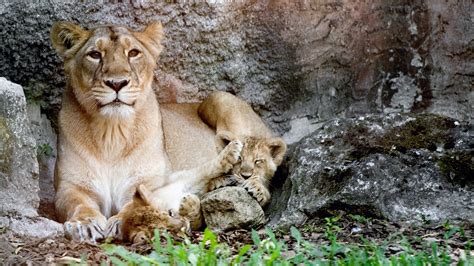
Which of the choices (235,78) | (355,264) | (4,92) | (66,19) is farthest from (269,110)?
(355,264)

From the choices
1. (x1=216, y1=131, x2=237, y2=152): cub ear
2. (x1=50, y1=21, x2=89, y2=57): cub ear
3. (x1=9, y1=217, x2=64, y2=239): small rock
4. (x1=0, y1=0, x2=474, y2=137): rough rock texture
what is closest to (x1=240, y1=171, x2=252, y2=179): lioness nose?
(x1=216, y1=131, x2=237, y2=152): cub ear

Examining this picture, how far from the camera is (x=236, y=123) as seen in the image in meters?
7.82

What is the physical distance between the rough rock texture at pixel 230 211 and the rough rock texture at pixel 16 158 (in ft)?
4.02

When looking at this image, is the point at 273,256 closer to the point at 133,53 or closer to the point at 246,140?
the point at 133,53

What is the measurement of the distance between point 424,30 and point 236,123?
1.65 metres

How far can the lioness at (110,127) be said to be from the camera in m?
6.70

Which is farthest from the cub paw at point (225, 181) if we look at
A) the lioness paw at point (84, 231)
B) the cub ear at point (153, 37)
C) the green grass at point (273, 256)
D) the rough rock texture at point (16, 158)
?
the green grass at point (273, 256)

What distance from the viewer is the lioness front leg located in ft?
19.7

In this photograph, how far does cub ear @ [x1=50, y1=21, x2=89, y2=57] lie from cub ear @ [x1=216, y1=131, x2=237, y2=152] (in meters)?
1.30

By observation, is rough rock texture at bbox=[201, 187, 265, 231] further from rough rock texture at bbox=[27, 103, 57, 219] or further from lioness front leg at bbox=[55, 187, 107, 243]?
rough rock texture at bbox=[27, 103, 57, 219]

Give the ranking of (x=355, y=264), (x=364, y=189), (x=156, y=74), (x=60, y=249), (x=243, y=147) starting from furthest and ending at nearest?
(x=156, y=74) → (x=243, y=147) → (x=364, y=189) → (x=60, y=249) → (x=355, y=264)

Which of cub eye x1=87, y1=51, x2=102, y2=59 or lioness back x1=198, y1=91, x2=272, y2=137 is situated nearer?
cub eye x1=87, y1=51, x2=102, y2=59

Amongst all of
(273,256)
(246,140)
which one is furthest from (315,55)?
(273,256)

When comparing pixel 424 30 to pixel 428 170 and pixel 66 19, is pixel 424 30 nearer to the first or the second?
pixel 428 170
